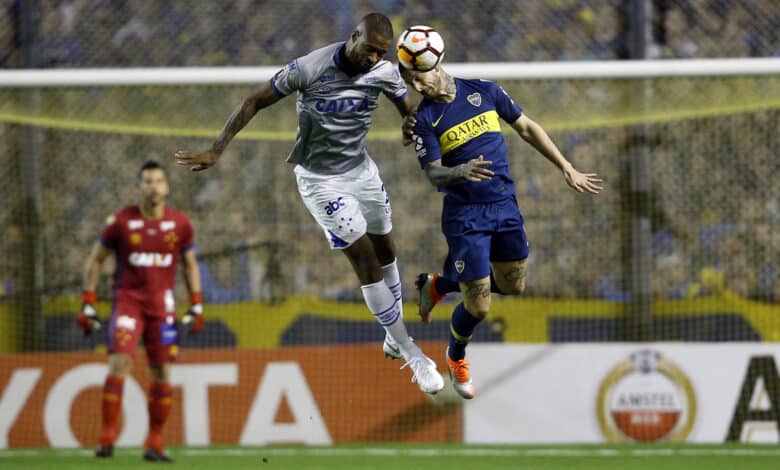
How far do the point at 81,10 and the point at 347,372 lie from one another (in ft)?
14.0

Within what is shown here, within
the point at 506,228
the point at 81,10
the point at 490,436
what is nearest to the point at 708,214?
the point at 490,436

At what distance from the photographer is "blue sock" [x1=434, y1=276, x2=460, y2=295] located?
30.2ft

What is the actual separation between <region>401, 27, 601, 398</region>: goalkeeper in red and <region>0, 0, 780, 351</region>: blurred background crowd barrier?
4102 mm

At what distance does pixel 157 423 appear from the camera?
1145 cm

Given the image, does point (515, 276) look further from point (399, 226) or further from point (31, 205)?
point (31, 205)

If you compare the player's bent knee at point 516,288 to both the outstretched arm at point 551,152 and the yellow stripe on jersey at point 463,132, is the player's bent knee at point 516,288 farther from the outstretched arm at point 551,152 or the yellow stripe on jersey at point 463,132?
the yellow stripe on jersey at point 463,132

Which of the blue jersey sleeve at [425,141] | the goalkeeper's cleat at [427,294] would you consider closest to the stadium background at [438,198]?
the goalkeeper's cleat at [427,294]

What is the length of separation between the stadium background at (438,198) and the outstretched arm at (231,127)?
15.6ft

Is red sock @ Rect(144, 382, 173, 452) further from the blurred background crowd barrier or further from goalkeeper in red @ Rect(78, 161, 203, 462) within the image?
the blurred background crowd barrier

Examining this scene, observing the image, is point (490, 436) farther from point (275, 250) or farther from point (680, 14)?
point (680, 14)

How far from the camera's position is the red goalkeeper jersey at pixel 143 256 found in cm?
1143

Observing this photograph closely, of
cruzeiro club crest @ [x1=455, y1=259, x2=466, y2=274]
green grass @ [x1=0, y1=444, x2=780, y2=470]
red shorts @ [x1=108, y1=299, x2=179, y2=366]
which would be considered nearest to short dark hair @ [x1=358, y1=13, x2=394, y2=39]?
cruzeiro club crest @ [x1=455, y1=259, x2=466, y2=274]

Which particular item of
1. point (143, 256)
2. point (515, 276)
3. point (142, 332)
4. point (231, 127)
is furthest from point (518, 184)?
point (231, 127)

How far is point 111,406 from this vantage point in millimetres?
11516
